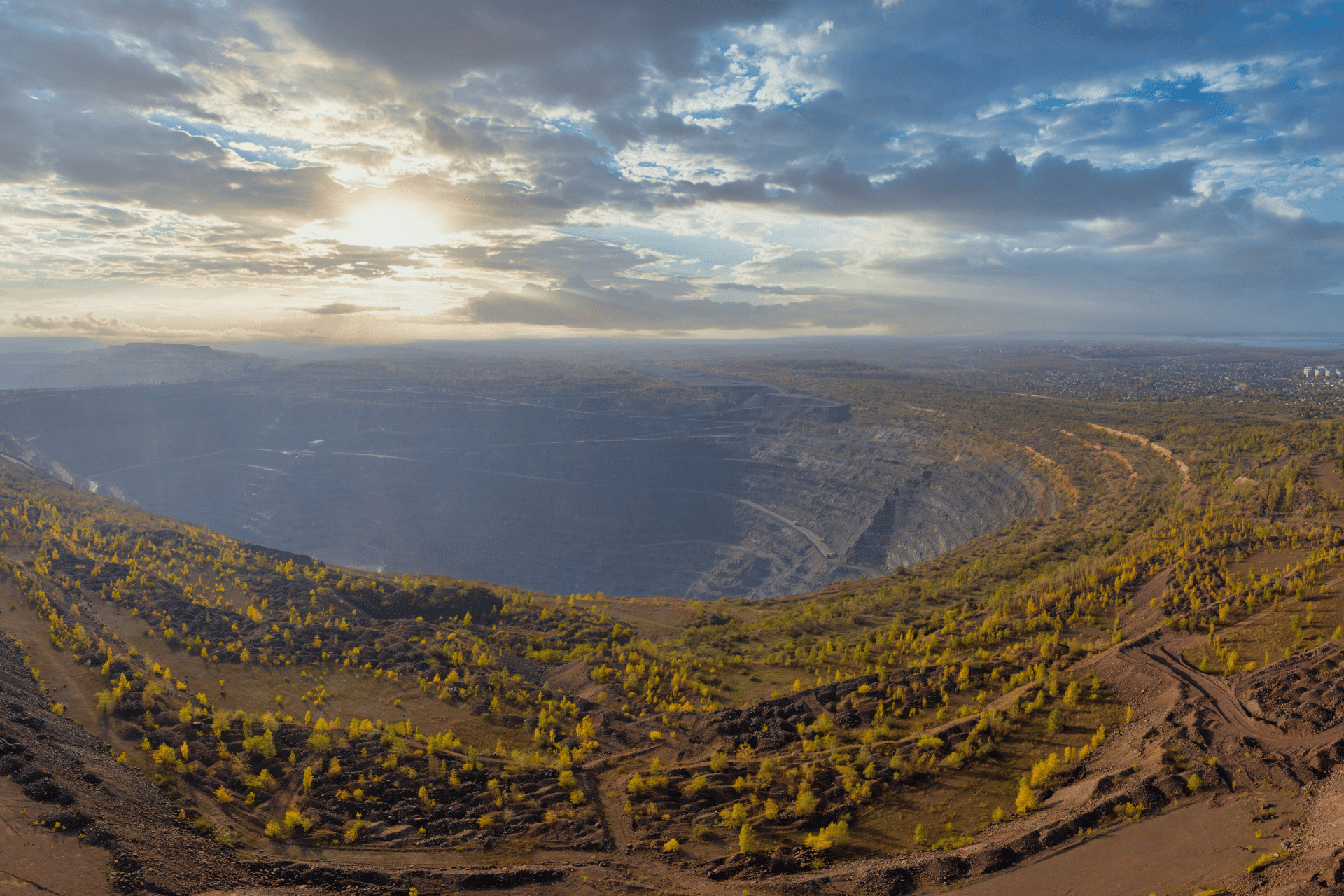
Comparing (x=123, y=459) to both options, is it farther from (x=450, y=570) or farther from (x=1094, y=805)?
(x=1094, y=805)

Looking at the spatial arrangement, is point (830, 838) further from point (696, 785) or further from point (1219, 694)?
point (1219, 694)

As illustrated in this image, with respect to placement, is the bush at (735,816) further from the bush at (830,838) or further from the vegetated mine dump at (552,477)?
the vegetated mine dump at (552,477)

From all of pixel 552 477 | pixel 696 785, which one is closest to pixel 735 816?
pixel 696 785

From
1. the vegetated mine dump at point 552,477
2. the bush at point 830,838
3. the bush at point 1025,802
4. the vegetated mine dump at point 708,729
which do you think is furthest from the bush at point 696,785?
the vegetated mine dump at point 552,477

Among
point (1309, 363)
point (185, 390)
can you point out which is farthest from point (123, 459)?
point (1309, 363)

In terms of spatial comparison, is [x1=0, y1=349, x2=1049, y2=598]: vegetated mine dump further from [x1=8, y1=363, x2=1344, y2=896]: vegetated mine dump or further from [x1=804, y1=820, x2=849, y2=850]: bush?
[x1=804, y1=820, x2=849, y2=850]: bush

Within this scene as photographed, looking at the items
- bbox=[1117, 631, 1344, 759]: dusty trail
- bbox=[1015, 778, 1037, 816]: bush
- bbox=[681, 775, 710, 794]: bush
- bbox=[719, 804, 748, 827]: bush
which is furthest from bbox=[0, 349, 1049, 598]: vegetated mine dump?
bbox=[719, 804, 748, 827]: bush
